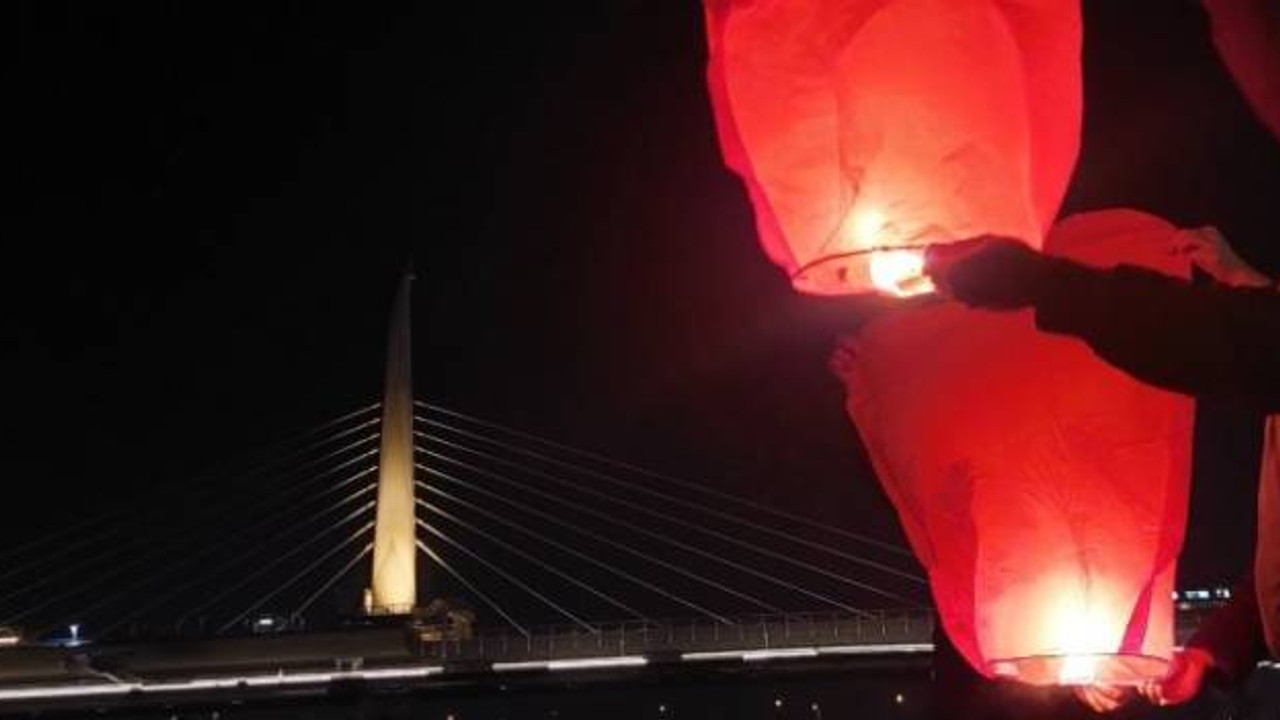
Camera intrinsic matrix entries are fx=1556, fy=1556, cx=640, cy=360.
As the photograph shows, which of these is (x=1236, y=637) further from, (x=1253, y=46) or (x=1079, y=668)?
(x=1253, y=46)

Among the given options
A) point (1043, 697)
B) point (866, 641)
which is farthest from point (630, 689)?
point (1043, 697)

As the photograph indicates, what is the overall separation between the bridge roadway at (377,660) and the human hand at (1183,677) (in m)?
25.4

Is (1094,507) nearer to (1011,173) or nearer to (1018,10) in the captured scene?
(1011,173)

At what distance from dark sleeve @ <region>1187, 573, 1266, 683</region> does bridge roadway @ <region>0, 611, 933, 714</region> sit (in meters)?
25.3

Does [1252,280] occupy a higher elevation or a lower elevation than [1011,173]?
lower

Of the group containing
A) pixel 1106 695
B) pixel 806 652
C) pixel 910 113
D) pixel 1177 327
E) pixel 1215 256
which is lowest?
pixel 1106 695

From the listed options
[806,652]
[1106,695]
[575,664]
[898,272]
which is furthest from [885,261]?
[575,664]

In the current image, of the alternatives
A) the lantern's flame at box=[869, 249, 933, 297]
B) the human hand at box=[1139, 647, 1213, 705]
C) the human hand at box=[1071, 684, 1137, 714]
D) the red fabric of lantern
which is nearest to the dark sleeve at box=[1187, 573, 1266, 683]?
the human hand at box=[1139, 647, 1213, 705]

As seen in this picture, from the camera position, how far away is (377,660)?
1120 inches

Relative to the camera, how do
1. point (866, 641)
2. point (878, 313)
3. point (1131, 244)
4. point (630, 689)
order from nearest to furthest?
1. point (1131, 244)
2. point (878, 313)
3. point (866, 641)
4. point (630, 689)

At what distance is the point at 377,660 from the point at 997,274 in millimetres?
28069

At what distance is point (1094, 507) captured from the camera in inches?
91.9

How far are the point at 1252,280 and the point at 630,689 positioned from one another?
2771 centimetres

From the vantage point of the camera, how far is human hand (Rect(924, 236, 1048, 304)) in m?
1.39
